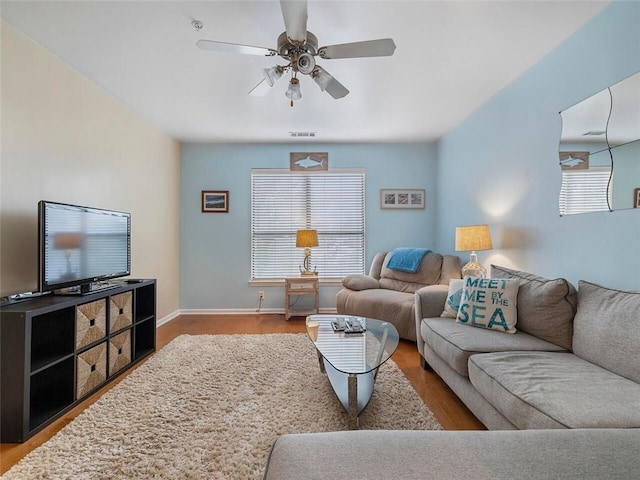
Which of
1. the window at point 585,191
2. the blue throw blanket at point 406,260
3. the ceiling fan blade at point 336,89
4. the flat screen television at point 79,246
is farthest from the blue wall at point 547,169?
the flat screen television at point 79,246

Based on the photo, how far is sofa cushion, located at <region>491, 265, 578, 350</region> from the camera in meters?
1.84

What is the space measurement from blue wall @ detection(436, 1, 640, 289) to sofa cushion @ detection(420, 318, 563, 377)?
0.60 metres

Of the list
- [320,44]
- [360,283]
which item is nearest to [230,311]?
[360,283]

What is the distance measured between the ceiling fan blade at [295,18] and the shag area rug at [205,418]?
2243mm

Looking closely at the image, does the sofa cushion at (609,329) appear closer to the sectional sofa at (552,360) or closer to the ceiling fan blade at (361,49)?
the sectional sofa at (552,360)

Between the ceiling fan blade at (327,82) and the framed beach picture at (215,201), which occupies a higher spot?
the ceiling fan blade at (327,82)

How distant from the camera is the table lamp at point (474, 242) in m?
2.85

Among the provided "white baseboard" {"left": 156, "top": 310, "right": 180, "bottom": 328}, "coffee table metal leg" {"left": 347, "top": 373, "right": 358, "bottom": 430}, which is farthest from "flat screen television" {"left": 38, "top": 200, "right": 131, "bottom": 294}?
"coffee table metal leg" {"left": 347, "top": 373, "right": 358, "bottom": 430}

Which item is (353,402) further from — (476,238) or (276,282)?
(276,282)

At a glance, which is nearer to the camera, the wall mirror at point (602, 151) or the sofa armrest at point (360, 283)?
the wall mirror at point (602, 151)

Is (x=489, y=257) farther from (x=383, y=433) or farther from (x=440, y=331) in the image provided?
(x=383, y=433)

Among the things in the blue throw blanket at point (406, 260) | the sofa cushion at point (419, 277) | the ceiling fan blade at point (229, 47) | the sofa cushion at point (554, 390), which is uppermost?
the ceiling fan blade at point (229, 47)

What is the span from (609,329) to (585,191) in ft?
3.08

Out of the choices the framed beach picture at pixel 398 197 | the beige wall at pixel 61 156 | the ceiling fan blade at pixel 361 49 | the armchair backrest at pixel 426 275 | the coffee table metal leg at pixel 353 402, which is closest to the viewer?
the coffee table metal leg at pixel 353 402
